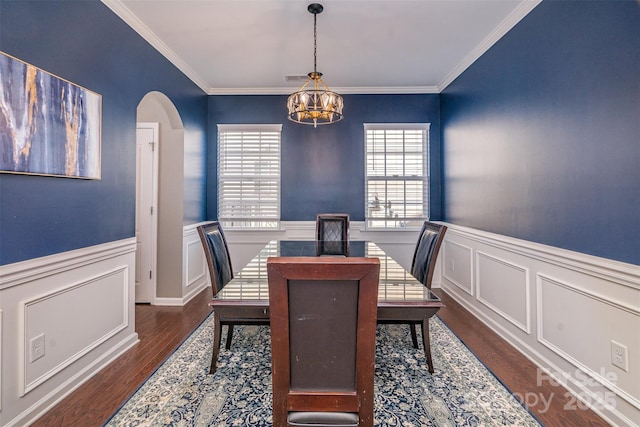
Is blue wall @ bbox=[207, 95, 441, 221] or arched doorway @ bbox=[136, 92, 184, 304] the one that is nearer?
arched doorway @ bbox=[136, 92, 184, 304]

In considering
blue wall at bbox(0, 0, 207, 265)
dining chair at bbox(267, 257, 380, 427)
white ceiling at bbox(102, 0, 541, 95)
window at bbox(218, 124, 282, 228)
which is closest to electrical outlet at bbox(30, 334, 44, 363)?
blue wall at bbox(0, 0, 207, 265)

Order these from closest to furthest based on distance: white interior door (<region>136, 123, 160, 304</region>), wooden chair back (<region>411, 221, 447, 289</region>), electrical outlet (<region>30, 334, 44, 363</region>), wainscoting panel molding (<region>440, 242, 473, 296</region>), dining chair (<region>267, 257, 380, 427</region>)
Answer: dining chair (<region>267, 257, 380, 427</region>) < electrical outlet (<region>30, 334, 44, 363</region>) < wooden chair back (<region>411, 221, 447, 289</region>) < wainscoting panel molding (<region>440, 242, 473, 296</region>) < white interior door (<region>136, 123, 160, 304</region>)

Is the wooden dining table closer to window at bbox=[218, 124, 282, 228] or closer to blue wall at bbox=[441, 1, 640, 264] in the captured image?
blue wall at bbox=[441, 1, 640, 264]

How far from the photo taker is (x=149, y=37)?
9.22ft

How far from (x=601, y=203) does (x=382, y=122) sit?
290 cm

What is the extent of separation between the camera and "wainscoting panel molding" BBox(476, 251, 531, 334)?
2.44 m

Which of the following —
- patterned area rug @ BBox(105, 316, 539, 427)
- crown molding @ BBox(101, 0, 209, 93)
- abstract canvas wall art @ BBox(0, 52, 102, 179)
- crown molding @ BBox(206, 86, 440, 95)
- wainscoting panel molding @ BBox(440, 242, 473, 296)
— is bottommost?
patterned area rug @ BBox(105, 316, 539, 427)

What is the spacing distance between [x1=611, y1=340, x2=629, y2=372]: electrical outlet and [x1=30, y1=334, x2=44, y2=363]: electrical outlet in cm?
327

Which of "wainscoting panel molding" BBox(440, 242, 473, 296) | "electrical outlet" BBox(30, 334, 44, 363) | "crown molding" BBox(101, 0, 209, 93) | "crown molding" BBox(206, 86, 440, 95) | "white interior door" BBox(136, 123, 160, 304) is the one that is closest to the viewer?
"electrical outlet" BBox(30, 334, 44, 363)

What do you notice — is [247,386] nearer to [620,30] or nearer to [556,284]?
[556,284]

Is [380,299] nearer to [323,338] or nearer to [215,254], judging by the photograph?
[323,338]

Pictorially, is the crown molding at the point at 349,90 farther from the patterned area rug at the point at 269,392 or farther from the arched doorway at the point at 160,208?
the patterned area rug at the point at 269,392

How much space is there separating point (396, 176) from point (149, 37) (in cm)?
327

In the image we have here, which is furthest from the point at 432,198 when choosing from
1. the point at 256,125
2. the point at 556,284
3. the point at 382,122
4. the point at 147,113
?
the point at 147,113
